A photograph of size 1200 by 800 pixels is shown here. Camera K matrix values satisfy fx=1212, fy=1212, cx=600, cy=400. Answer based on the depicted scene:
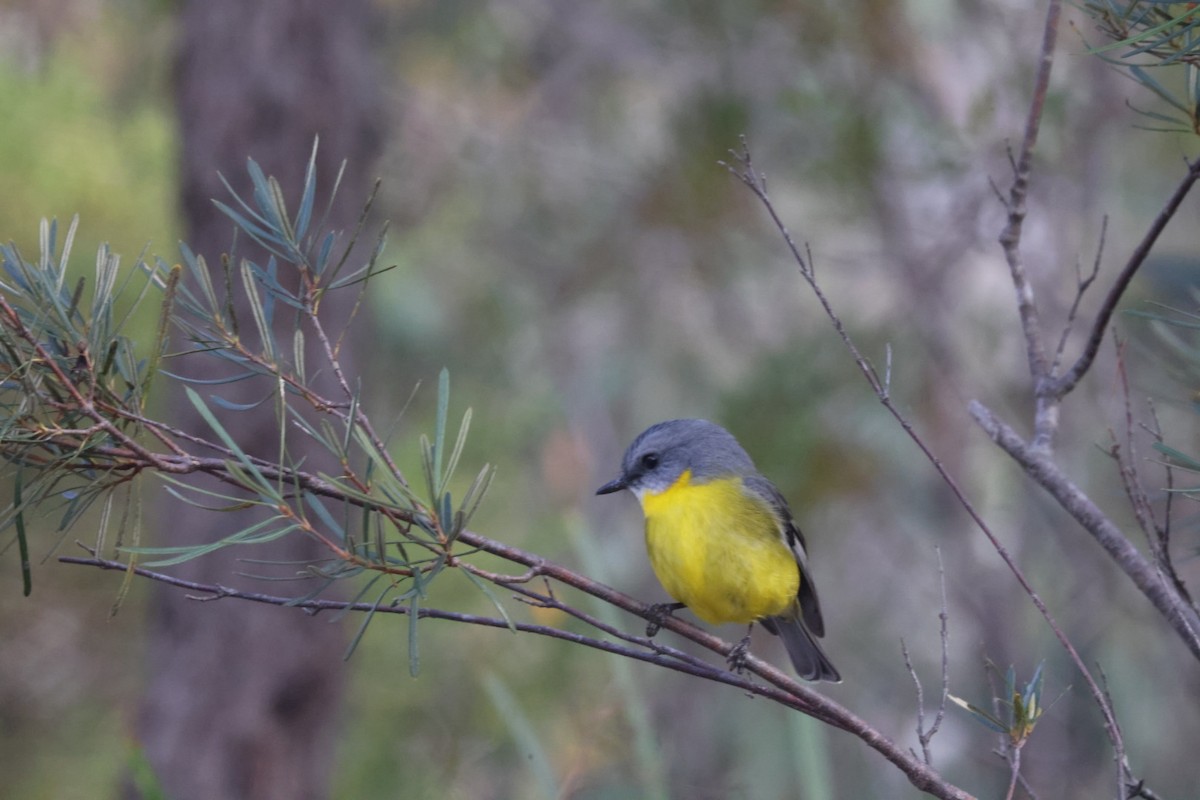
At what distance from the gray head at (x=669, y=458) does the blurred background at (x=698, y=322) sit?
0.27 m

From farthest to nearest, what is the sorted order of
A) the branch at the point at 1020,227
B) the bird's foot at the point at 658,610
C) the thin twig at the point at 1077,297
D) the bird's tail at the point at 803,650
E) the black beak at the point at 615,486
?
the bird's tail at the point at 803,650 → the black beak at the point at 615,486 → the bird's foot at the point at 658,610 → the branch at the point at 1020,227 → the thin twig at the point at 1077,297

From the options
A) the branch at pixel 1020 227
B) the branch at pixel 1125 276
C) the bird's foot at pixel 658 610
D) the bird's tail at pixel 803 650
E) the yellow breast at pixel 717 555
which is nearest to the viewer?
the branch at pixel 1125 276

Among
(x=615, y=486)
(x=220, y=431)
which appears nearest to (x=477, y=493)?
(x=220, y=431)

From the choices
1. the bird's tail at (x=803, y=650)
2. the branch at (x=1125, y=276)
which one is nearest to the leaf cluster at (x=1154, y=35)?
the branch at (x=1125, y=276)

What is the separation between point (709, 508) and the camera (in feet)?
9.35

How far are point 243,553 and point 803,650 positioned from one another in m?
2.90

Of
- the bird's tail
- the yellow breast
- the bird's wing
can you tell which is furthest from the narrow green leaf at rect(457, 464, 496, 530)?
the bird's tail

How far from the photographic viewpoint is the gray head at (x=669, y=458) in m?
3.02

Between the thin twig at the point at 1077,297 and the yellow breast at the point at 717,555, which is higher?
the thin twig at the point at 1077,297

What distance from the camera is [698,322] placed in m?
9.36

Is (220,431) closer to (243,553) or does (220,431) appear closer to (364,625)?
(364,625)

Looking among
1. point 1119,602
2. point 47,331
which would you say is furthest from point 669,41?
point 47,331

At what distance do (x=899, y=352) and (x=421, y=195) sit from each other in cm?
475

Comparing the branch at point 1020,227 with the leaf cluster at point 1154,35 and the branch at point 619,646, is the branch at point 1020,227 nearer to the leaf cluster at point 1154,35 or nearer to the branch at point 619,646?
the leaf cluster at point 1154,35
